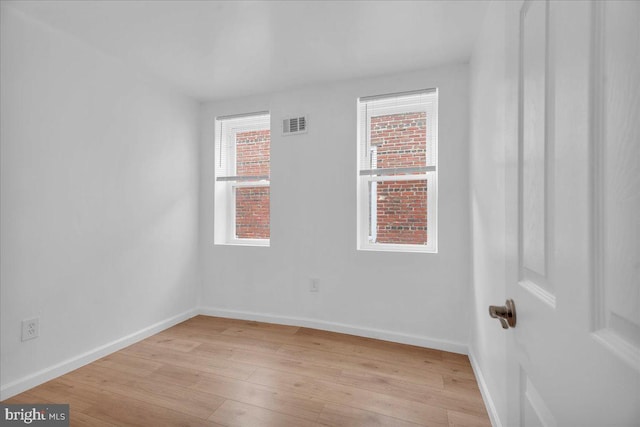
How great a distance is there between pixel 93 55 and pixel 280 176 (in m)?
1.78

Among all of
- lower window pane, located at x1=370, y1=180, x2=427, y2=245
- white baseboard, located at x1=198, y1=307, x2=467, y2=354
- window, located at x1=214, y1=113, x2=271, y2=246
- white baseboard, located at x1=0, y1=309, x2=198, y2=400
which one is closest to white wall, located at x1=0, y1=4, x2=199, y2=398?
white baseboard, located at x1=0, y1=309, x2=198, y2=400

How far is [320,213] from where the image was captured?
302 cm

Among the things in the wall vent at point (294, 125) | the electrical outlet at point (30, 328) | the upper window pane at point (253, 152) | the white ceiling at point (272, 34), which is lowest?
the electrical outlet at point (30, 328)

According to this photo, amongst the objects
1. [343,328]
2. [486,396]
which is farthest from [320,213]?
[486,396]

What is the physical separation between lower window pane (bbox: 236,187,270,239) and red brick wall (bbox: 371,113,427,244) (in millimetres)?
1262

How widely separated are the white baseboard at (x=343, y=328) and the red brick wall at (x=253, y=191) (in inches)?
33.5

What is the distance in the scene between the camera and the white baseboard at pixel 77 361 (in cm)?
192

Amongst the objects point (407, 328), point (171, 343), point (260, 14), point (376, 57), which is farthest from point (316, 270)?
point (260, 14)

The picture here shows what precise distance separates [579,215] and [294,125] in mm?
2839

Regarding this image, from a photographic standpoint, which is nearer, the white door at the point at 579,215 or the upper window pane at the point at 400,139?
the white door at the point at 579,215

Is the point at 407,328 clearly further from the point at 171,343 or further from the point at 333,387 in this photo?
the point at 171,343

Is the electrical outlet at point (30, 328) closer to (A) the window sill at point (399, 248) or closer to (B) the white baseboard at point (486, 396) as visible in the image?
(A) the window sill at point (399, 248)

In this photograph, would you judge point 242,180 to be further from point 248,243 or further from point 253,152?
point 248,243

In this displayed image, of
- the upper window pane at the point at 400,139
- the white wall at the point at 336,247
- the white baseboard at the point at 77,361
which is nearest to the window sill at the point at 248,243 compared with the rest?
the white wall at the point at 336,247
